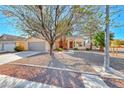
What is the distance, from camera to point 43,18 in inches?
305

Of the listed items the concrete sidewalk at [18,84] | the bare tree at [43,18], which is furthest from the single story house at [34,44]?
the concrete sidewalk at [18,84]

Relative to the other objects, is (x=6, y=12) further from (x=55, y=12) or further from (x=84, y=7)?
(x=84, y=7)

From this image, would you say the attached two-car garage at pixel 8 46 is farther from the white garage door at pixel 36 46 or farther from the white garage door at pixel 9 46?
the white garage door at pixel 36 46

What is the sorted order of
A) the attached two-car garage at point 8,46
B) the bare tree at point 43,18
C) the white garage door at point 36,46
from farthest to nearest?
the attached two-car garage at point 8,46 < the white garage door at point 36,46 < the bare tree at point 43,18

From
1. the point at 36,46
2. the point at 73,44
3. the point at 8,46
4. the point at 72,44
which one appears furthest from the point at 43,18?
the point at 8,46

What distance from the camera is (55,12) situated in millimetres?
7242

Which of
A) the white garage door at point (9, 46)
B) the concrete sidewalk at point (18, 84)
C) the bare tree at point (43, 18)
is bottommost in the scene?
the concrete sidewalk at point (18, 84)

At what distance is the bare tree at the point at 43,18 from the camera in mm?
6621

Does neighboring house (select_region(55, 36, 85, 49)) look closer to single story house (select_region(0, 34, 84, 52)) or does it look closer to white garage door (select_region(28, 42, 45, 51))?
single story house (select_region(0, 34, 84, 52))

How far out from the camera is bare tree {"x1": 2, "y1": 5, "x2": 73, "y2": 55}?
6621mm

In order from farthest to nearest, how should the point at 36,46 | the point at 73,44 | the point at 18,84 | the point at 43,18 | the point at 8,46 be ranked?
the point at 73,44 → the point at 8,46 → the point at 36,46 → the point at 43,18 → the point at 18,84

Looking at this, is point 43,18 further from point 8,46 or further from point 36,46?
point 8,46
